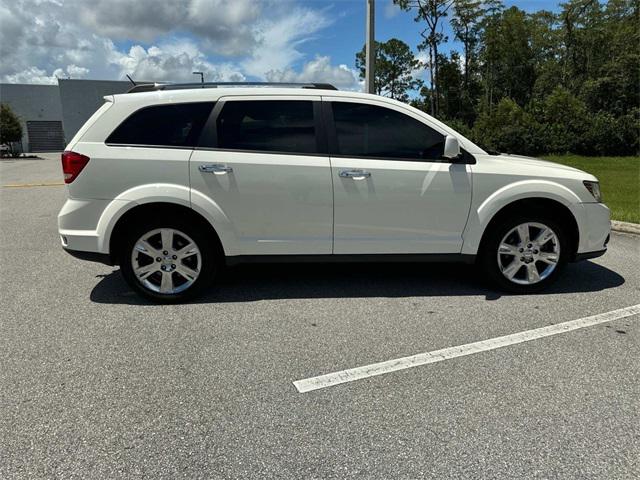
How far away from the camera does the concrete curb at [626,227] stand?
681cm

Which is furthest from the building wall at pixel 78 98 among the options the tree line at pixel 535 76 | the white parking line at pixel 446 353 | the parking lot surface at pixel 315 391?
the white parking line at pixel 446 353

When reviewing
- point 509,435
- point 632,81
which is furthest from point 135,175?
point 632,81

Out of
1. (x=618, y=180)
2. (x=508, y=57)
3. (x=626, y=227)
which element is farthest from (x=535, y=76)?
(x=626, y=227)

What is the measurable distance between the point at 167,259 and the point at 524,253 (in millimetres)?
3248

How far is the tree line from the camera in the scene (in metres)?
22.7

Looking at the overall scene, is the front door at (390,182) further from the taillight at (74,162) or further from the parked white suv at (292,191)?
the taillight at (74,162)

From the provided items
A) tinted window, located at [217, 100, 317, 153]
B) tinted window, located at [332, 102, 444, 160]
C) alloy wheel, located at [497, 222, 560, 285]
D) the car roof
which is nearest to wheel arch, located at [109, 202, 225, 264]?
tinted window, located at [217, 100, 317, 153]

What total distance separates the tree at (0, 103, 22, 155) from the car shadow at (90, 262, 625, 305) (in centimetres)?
3632

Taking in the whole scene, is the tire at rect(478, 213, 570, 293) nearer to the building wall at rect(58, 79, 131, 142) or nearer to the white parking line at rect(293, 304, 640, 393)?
the white parking line at rect(293, 304, 640, 393)

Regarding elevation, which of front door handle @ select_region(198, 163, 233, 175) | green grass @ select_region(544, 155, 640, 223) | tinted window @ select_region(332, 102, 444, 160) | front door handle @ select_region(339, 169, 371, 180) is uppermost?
tinted window @ select_region(332, 102, 444, 160)

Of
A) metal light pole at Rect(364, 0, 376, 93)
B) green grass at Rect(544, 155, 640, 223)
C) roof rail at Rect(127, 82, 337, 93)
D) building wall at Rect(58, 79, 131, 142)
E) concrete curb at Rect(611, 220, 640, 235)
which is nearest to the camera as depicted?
roof rail at Rect(127, 82, 337, 93)

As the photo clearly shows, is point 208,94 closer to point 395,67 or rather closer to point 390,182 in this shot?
point 390,182

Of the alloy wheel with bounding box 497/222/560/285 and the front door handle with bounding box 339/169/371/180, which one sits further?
the alloy wheel with bounding box 497/222/560/285

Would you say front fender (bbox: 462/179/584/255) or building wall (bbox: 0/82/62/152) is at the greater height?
building wall (bbox: 0/82/62/152)
